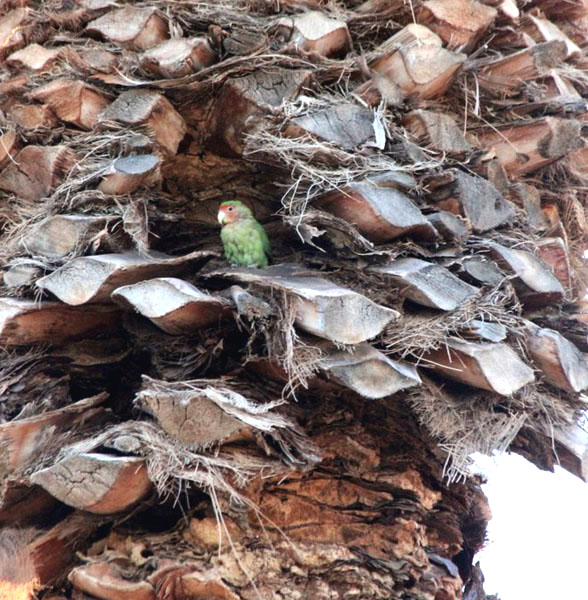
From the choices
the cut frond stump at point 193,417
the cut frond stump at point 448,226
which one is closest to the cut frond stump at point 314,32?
the cut frond stump at point 448,226

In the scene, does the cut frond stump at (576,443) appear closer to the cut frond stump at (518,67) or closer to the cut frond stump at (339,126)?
the cut frond stump at (339,126)

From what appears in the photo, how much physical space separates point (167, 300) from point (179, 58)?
735 millimetres

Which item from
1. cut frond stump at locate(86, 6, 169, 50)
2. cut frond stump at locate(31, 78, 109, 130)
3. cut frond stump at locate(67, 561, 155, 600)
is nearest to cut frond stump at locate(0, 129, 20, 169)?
cut frond stump at locate(31, 78, 109, 130)

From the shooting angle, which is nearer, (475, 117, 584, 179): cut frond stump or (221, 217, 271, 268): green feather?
(221, 217, 271, 268): green feather

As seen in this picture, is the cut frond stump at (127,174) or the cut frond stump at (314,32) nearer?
the cut frond stump at (127,174)

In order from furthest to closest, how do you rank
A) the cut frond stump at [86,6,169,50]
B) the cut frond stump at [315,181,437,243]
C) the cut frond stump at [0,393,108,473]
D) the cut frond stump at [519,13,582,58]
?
the cut frond stump at [519,13,582,58] → the cut frond stump at [86,6,169,50] → the cut frond stump at [315,181,437,243] → the cut frond stump at [0,393,108,473]

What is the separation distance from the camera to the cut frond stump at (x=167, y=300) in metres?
1.69

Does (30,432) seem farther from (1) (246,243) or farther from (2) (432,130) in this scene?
(2) (432,130)

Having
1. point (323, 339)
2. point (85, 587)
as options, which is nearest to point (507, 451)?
point (323, 339)

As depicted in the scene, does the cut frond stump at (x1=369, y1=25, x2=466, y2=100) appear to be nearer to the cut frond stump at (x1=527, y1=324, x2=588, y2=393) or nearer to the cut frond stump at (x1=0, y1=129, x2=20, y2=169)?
the cut frond stump at (x1=527, y1=324, x2=588, y2=393)

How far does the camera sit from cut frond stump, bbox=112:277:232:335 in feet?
5.55

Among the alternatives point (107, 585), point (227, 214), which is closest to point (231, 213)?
point (227, 214)

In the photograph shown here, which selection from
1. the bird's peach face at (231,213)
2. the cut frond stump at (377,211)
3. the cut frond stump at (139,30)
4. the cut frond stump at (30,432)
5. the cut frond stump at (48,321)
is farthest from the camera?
the bird's peach face at (231,213)

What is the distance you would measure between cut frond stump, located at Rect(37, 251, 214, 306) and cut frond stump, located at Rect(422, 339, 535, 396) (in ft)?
2.46
